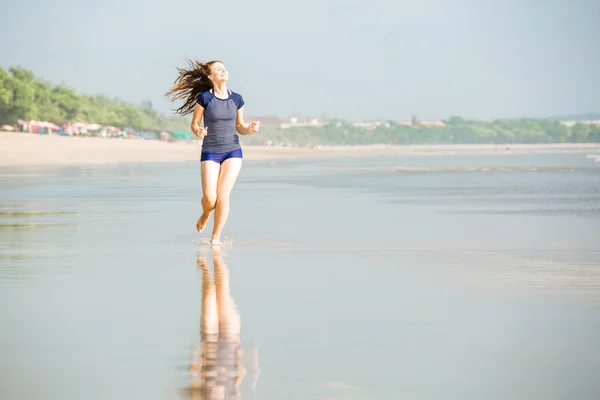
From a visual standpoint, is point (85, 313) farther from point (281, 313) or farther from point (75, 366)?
point (75, 366)

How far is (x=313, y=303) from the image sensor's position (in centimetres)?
849

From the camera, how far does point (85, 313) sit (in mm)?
7969

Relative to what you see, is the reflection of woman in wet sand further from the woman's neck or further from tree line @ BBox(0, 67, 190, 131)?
tree line @ BBox(0, 67, 190, 131)

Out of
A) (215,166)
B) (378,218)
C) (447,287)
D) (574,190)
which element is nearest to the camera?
(447,287)

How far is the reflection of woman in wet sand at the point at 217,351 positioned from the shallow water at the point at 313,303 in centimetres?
4

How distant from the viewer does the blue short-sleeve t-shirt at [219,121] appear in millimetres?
13242

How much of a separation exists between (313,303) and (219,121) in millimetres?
5071

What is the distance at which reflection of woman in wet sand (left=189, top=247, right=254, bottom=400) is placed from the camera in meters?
5.61

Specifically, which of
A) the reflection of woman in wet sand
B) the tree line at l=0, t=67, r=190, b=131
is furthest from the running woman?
the tree line at l=0, t=67, r=190, b=131

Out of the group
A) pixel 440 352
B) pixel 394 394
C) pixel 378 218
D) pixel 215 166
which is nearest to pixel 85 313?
pixel 440 352

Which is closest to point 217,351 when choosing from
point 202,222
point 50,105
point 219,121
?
point 219,121

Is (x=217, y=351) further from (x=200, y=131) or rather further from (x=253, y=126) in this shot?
(x=253, y=126)

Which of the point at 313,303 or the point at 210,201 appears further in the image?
the point at 210,201

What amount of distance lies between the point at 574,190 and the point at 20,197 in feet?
32.5
